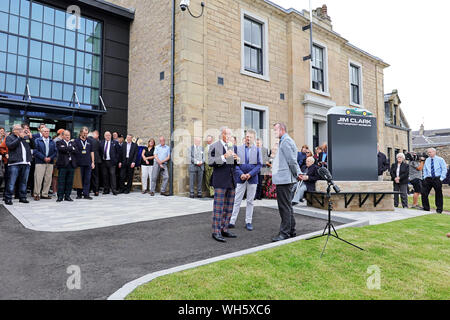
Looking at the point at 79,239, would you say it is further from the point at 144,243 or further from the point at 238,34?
the point at 238,34

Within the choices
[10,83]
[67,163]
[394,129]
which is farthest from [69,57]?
[394,129]

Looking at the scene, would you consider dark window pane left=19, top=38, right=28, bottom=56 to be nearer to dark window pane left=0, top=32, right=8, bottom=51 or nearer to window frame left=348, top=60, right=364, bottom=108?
dark window pane left=0, top=32, right=8, bottom=51

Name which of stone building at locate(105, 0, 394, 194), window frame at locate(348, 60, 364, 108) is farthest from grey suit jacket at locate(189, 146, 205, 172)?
window frame at locate(348, 60, 364, 108)

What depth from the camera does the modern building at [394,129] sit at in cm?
2231

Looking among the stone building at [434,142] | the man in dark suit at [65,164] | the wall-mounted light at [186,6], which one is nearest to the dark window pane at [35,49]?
the man in dark suit at [65,164]

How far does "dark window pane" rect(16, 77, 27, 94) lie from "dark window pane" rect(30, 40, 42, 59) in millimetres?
1045

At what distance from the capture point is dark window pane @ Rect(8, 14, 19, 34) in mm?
11039

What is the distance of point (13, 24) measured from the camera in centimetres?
1110

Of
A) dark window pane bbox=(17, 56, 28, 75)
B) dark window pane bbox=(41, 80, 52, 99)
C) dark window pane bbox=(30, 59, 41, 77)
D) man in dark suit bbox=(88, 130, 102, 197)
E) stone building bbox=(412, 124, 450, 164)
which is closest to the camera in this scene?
man in dark suit bbox=(88, 130, 102, 197)

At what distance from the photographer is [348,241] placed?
197 inches

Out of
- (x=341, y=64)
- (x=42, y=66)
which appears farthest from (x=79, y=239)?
(x=341, y=64)

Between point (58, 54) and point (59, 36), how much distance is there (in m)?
0.77

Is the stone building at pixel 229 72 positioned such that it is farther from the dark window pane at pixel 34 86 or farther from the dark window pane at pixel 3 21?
the dark window pane at pixel 3 21

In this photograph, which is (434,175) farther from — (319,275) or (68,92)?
Result: (68,92)
